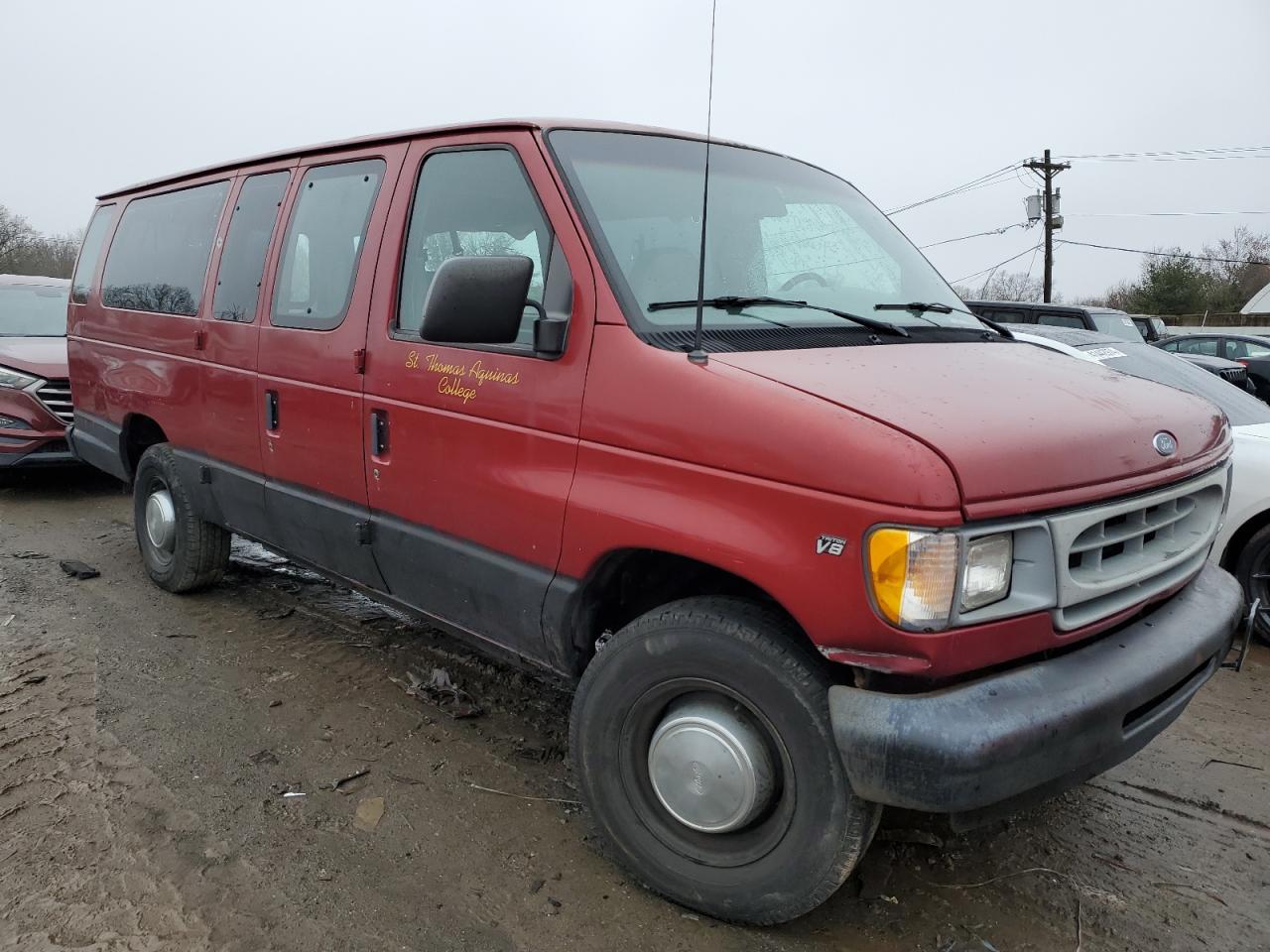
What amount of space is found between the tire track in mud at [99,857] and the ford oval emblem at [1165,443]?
8.50 ft

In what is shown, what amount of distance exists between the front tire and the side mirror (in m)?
0.92

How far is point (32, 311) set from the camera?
27.1 ft

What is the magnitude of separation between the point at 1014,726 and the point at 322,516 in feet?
8.65

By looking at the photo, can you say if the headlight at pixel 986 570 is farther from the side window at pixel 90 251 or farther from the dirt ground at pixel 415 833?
the side window at pixel 90 251

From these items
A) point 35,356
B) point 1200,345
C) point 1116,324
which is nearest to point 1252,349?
point 1200,345

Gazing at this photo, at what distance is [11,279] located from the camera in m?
8.60

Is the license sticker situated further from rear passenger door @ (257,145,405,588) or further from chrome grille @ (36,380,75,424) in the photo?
chrome grille @ (36,380,75,424)

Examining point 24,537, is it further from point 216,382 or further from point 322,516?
point 322,516

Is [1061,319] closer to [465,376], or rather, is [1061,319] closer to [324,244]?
[324,244]

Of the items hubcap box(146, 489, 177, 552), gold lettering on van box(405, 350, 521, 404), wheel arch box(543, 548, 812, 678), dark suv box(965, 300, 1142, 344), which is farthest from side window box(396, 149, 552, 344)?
dark suv box(965, 300, 1142, 344)

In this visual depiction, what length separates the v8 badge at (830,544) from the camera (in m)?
1.99

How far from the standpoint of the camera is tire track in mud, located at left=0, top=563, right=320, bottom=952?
2346mm

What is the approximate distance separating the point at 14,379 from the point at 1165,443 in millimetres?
7966

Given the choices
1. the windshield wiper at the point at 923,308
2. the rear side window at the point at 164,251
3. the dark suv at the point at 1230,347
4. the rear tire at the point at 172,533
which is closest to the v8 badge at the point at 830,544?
the windshield wiper at the point at 923,308
